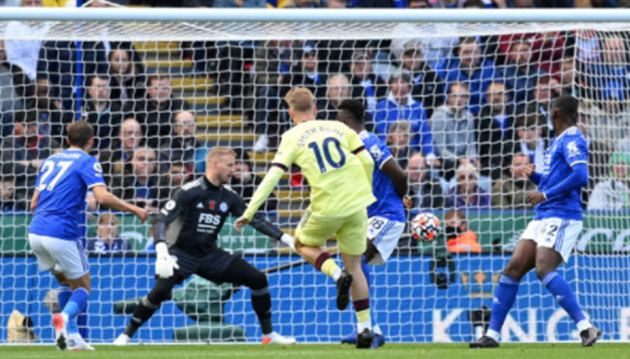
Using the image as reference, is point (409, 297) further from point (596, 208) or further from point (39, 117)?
point (39, 117)

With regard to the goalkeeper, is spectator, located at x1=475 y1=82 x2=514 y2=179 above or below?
above

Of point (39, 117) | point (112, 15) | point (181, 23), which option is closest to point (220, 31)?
point (181, 23)

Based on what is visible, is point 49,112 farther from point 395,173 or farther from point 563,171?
point 563,171

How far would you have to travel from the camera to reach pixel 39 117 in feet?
40.0

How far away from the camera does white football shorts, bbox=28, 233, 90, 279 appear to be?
9.51 m

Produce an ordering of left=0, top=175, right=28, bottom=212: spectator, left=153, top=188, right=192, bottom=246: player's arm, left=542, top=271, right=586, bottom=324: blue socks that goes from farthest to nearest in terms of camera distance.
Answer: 1. left=0, top=175, right=28, bottom=212: spectator
2. left=153, top=188, right=192, bottom=246: player's arm
3. left=542, top=271, right=586, bottom=324: blue socks

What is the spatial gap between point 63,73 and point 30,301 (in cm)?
235

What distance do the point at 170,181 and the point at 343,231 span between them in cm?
370

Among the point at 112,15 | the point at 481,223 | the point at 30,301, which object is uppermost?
the point at 112,15

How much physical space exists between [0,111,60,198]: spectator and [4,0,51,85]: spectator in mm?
462

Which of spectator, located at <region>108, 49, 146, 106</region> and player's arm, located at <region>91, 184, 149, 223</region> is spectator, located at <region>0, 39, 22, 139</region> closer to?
spectator, located at <region>108, 49, 146, 106</region>

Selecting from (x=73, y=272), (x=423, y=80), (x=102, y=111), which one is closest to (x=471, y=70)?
(x=423, y=80)

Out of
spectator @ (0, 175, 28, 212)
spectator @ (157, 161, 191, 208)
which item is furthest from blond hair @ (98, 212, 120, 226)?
spectator @ (0, 175, 28, 212)

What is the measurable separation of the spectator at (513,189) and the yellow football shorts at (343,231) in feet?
11.6
